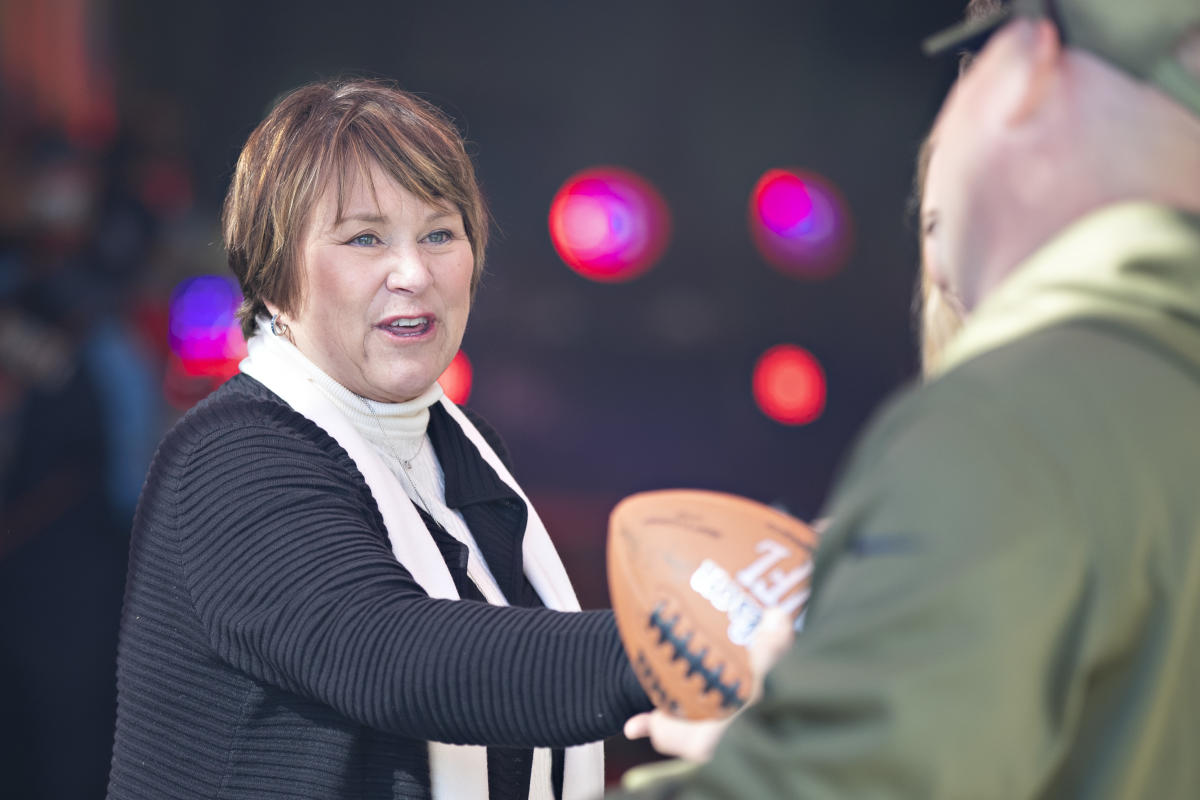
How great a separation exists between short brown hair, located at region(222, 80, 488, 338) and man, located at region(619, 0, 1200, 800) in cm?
85

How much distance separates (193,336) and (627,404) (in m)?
1.93

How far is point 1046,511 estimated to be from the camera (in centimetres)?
61

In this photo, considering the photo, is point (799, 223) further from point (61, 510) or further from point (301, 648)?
point (301, 648)

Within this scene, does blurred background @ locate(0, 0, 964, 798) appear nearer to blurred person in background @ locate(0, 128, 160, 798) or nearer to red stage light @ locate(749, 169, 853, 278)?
red stage light @ locate(749, 169, 853, 278)

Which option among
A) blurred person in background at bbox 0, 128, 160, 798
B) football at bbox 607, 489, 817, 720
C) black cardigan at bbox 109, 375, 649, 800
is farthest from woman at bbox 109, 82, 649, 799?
blurred person in background at bbox 0, 128, 160, 798

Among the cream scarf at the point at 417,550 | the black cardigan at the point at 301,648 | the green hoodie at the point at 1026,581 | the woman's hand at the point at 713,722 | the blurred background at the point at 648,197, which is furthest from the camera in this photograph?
the blurred background at the point at 648,197

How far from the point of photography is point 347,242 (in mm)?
1435

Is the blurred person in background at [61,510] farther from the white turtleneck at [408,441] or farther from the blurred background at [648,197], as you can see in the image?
the white turtleneck at [408,441]

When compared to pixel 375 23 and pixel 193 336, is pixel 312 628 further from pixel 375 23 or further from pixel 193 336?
pixel 375 23

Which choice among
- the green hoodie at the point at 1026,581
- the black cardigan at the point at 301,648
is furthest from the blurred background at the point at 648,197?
the green hoodie at the point at 1026,581

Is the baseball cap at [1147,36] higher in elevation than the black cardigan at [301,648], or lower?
higher

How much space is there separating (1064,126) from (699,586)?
17.4 inches

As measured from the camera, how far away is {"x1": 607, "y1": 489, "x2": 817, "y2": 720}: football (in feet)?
2.99

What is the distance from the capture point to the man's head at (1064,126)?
2.31 ft
